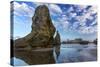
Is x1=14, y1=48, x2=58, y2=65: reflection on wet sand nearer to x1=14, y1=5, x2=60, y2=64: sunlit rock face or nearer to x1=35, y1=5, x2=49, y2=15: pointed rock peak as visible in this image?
x1=14, y1=5, x2=60, y2=64: sunlit rock face

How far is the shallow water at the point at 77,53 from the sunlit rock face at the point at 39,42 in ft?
0.19

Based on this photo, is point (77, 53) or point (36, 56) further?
point (77, 53)

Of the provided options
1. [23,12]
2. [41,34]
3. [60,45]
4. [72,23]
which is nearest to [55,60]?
[60,45]

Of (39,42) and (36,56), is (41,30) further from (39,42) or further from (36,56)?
(36,56)

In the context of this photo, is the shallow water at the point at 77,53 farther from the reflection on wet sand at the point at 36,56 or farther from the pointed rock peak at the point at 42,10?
the pointed rock peak at the point at 42,10

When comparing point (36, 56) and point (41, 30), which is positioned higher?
point (41, 30)

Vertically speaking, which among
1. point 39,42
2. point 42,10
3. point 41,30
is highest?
point 42,10

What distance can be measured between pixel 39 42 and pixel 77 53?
38 cm

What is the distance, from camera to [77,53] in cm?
173

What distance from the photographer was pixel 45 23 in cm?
165

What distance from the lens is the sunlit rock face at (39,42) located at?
1582 mm

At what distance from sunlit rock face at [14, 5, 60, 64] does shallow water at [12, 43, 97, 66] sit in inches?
2.2

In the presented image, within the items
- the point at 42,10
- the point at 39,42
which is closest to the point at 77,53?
the point at 39,42
